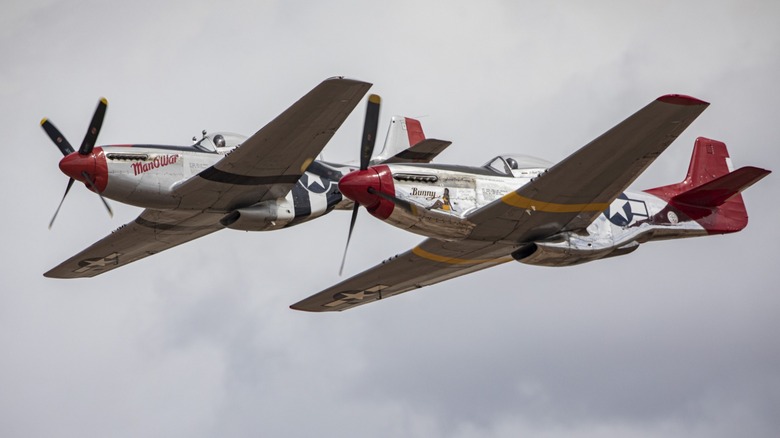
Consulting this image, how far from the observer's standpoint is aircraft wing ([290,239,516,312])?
141 feet

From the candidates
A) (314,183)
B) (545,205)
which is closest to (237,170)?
(314,183)

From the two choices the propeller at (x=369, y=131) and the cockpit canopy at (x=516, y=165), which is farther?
the cockpit canopy at (x=516, y=165)

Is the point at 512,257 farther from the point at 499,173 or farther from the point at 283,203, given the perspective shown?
the point at 283,203

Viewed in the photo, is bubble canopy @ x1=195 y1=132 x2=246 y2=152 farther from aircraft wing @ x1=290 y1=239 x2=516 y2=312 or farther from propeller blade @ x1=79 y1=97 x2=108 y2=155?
aircraft wing @ x1=290 y1=239 x2=516 y2=312

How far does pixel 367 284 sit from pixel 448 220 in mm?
7383

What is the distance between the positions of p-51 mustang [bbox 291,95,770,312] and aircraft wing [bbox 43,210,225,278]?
16.2 ft

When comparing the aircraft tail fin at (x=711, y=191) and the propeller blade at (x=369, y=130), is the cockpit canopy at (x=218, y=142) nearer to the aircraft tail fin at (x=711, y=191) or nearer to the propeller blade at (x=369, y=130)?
the propeller blade at (x=369, y=130)

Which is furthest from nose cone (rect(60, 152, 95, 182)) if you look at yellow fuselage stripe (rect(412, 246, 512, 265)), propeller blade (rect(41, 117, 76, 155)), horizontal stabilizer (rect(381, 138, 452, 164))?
yellow fuselage stripe (rect(412, 246, 512, 265))

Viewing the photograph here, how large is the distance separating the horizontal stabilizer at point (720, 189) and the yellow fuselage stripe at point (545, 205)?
11.8 ft

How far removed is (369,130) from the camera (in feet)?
128

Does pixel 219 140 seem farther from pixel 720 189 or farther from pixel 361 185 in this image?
pixel 720 189

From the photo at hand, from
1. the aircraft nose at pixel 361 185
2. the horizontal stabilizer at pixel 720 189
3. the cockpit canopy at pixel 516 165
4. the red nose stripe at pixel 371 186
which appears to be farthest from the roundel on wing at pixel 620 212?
the aircraft nose at pixel 361 185

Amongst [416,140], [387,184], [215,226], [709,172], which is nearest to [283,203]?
[215,226]

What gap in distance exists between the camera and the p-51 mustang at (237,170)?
4112cm
